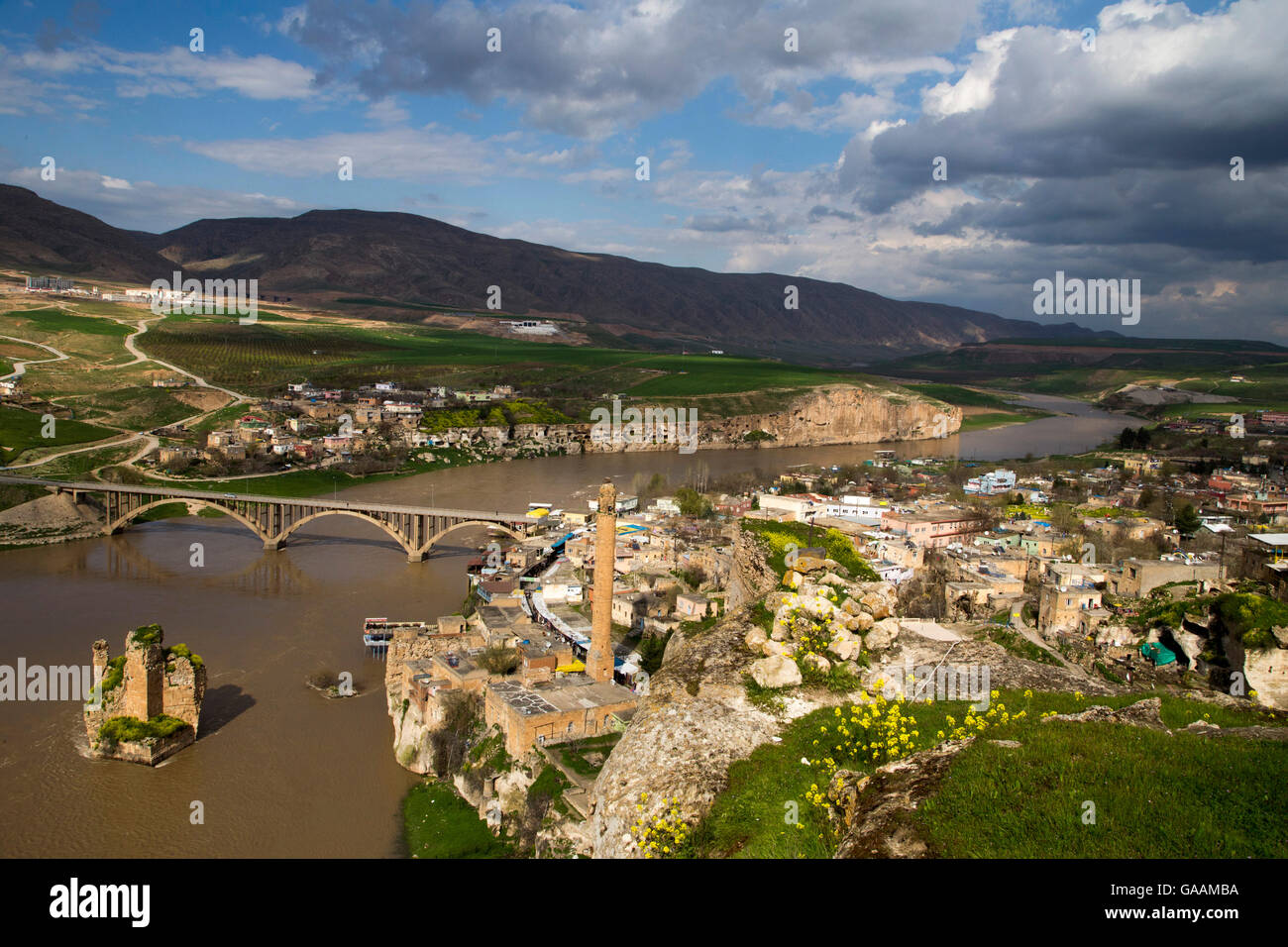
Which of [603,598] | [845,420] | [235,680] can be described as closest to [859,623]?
[603,598]

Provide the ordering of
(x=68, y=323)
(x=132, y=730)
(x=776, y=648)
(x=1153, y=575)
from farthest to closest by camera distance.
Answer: (x=68, y=323) < (x=1153, y=575) < (x=132, y=730) < (x=776, y=648)

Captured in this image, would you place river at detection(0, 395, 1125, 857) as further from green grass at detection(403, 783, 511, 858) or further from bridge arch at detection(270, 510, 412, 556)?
bridge arch at detection(270, 510, 412, 556)

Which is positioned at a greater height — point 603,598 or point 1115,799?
point 1115,799

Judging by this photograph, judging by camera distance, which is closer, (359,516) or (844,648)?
(844,648)

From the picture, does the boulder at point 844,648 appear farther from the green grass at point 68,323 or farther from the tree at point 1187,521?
the green grass at point 68,323

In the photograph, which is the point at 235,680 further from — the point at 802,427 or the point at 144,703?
the point at 802,427

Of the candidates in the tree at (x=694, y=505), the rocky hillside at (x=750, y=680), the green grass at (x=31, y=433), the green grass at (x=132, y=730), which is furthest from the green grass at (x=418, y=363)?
the rocky hillside at (x=750, y=680)

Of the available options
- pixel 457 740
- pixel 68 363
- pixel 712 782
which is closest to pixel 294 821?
pixel 457 740
